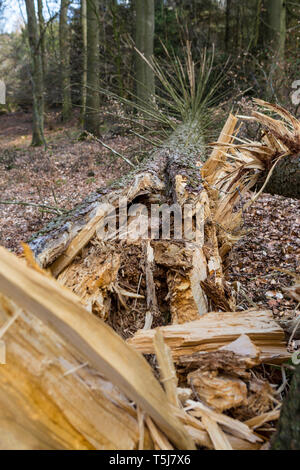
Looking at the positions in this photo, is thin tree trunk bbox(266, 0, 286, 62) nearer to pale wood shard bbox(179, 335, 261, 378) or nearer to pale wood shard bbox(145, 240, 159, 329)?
pale wood shard bbox(145, 240, 159, 329)

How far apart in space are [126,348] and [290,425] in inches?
18.9

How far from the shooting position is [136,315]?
1.80 m

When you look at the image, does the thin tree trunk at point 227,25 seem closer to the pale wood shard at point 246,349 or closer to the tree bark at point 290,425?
the pale wood shard at point 246,349

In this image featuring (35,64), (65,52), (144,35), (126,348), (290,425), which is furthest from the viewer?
(65,52)

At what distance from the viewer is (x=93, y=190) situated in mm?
5996

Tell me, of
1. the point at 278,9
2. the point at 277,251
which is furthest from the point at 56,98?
the point at 277,251

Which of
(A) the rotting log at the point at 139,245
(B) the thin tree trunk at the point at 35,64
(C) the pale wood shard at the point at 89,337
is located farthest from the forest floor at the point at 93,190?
(B) the thin tree trunk at the point at 35,64

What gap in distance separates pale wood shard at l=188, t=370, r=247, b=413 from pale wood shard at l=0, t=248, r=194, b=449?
19 centimetres

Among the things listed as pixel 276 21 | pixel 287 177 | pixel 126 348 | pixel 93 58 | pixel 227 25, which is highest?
pixel 227 25

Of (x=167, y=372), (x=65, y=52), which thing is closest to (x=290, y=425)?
(x=167, y=372)

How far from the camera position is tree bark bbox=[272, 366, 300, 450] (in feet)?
2.71

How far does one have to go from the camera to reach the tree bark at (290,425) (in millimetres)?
826

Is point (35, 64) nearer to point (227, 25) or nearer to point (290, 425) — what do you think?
point (227, 25)

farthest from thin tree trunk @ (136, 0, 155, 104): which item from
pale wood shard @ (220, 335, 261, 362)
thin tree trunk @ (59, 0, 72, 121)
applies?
pale wood shard @ (220, 335, 261, 362)
